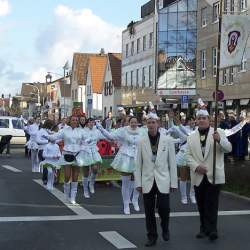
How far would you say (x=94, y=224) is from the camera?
10.0 m

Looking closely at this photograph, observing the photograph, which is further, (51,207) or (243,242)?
(51,207)

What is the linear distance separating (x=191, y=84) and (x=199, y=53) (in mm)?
2529

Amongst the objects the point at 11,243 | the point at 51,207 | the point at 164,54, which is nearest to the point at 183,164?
the point at 51,207

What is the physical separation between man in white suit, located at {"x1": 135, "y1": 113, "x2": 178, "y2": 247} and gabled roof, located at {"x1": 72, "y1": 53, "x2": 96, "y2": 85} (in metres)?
78.4

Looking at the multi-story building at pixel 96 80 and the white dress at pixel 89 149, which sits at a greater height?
the multi-story building at pixel 96 80

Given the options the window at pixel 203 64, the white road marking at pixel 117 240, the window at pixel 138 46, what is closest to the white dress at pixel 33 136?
the white road marking at pixel 117 240

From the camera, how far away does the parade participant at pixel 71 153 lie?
40.9 ft

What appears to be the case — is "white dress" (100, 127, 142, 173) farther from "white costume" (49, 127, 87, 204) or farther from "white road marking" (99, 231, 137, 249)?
"white road marking" (99, 231, 137, 249)

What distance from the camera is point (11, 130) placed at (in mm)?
32656

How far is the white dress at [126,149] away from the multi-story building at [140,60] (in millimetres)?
41826

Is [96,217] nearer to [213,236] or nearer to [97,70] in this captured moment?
[213,236]

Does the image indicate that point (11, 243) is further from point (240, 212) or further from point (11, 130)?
point (11, 130)

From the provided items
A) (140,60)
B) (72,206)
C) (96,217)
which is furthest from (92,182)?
(140,60)

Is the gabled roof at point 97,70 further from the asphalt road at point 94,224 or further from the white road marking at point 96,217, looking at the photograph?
the white road marking at point 96,217
